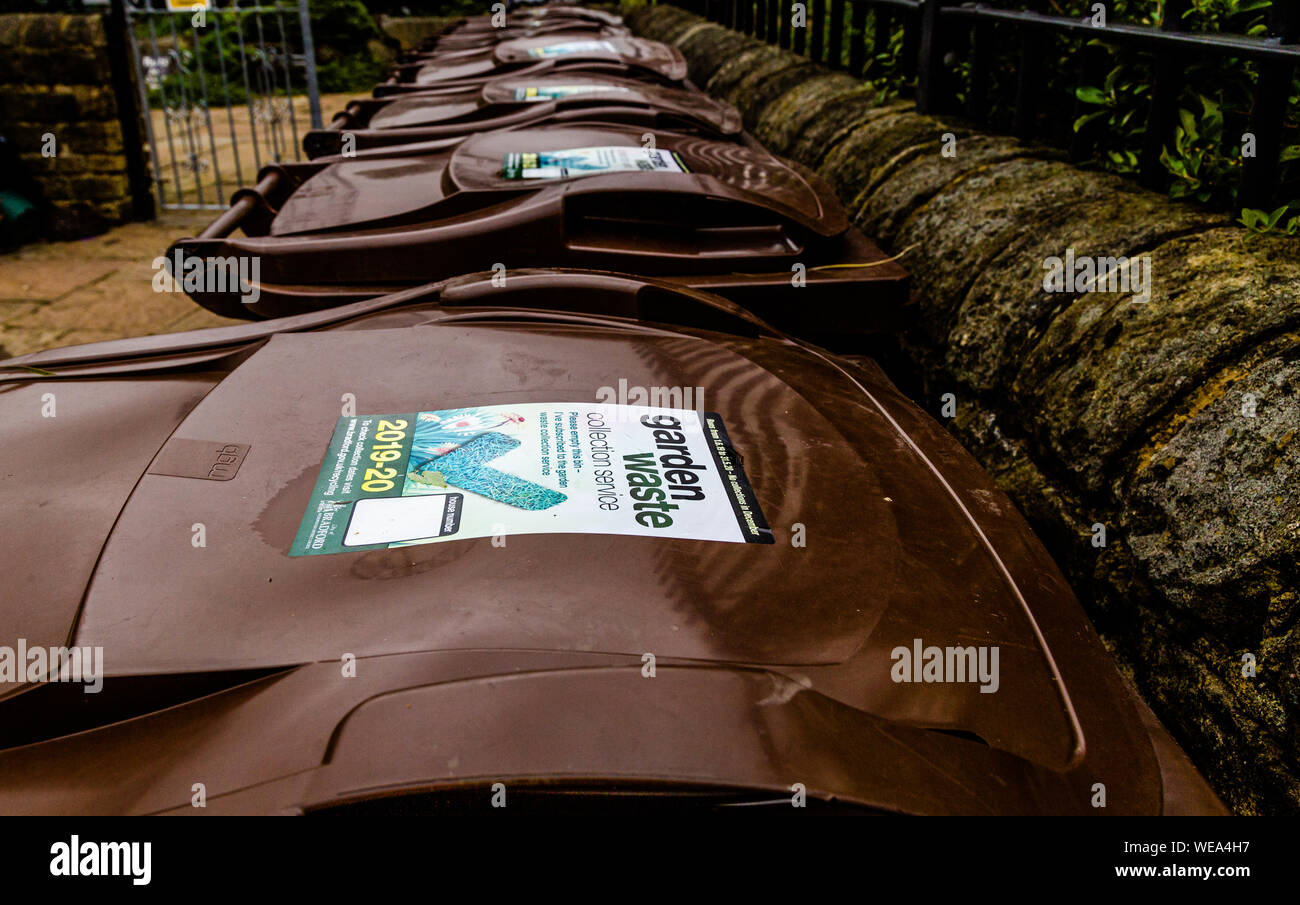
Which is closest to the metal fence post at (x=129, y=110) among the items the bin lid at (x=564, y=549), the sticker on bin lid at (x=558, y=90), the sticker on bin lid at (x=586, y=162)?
the sticker on bin lid at (x=558, y=90)

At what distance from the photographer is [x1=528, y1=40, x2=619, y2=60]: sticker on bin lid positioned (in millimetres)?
4473

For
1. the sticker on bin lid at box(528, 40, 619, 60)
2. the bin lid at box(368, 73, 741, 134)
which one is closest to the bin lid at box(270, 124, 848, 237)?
the bin lid at box(368, 73, 741, 134)

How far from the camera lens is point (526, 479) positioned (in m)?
1.23

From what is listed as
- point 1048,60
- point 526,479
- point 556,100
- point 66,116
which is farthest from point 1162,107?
point 66,116

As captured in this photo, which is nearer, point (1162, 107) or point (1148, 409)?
point (1148, 409)

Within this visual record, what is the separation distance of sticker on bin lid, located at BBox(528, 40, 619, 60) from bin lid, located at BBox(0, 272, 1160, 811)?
3252 mm

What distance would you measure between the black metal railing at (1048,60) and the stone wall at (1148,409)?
0.39ft

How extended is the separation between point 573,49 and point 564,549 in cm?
401

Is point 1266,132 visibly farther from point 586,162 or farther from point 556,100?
point 556,100

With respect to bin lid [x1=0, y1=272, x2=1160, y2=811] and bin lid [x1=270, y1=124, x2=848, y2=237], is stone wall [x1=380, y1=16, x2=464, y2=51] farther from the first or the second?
bin lid [x1=0, y1=272, x2=1160, y2=811]

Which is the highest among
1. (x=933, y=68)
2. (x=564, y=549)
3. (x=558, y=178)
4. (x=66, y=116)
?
(x=933, y=68)

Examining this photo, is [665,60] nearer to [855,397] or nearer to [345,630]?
[855,397]

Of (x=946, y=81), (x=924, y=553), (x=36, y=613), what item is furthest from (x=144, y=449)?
(x=946, y=81)
